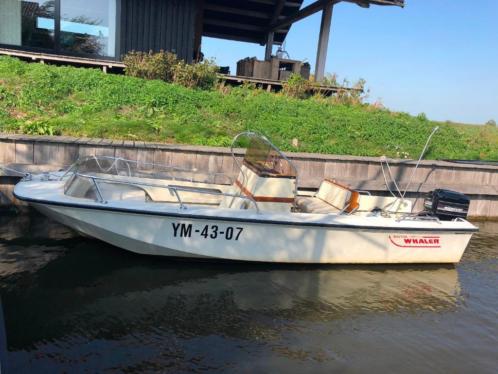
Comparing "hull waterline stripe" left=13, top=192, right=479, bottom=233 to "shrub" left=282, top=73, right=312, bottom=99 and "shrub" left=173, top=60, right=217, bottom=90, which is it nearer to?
"shrub" left=173, top=60, right=217, bottom=90

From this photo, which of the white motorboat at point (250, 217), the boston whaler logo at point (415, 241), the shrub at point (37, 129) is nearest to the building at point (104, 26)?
the shrub at point (37, 129)

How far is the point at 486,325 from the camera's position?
5340 mm

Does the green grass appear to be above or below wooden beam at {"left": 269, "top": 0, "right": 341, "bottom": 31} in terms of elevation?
below

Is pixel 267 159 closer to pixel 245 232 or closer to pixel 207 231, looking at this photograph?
pixel 245 232

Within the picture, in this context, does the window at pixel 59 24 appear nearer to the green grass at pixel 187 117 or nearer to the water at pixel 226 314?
the green grass at pixel 187 117

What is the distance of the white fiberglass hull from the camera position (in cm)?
572

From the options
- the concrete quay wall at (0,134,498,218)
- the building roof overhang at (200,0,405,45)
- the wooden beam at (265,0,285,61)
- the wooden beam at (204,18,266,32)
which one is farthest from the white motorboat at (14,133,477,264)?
the wooden beam at (204,18,266,32)

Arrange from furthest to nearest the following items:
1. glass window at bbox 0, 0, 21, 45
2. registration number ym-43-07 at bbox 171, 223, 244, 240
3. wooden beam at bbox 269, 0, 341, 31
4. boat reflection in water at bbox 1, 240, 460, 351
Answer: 1. wooden beam at bbox 269, 0, 341, 31
2. glass window at bbox 0, 0, 21, 45
3. registration number ym-43-07 at bbox 171, 223, 244, 240
4. boat reflection in water at bbox 1, 240, 460, 351

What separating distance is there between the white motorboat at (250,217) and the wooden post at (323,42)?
29.3 feet

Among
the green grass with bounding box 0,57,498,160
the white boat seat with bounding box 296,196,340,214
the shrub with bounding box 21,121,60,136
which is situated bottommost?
the white boat seat with bounding box 296,196,340,214

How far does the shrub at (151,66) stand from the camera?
1223 centimetres

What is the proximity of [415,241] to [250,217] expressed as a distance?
2688mm

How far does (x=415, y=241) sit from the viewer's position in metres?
6.73

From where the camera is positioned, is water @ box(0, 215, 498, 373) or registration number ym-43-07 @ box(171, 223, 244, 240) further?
registration number ym-43-07 @ box(171, 223, 244, 240)
